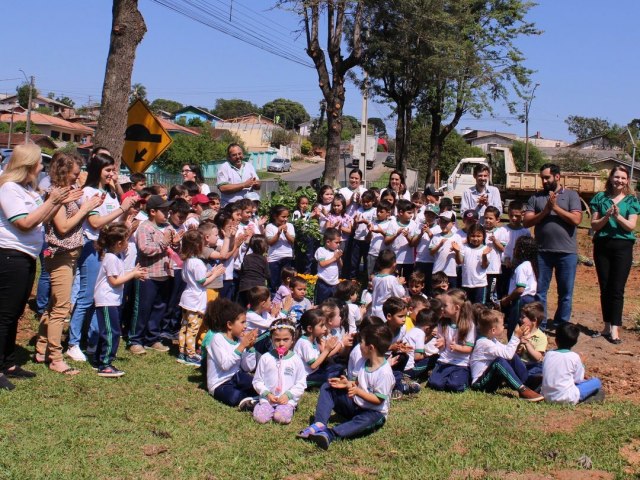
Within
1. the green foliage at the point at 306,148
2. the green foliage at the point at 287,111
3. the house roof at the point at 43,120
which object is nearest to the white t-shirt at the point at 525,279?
the house roof at the point at 43,120

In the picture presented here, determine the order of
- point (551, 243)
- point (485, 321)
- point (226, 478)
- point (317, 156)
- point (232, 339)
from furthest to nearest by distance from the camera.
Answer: point (317, 156), point (551, 243), point (485, 321), point (232, 339), point (226, 478)

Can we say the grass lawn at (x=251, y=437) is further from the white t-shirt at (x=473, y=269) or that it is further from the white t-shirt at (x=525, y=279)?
the white t-shirt at (x=473, y=269)

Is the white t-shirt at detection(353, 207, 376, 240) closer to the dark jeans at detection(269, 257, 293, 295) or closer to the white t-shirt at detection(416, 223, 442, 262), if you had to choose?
the white t-shirt at detection(416, 223, 442, 262)

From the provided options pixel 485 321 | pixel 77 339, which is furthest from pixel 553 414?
pixel 77 339

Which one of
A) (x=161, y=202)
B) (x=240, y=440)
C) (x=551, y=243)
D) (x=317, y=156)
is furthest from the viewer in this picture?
(x=317, y=156)

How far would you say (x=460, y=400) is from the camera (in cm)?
697

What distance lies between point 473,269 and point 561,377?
106 inches

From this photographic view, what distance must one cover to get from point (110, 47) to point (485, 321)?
6851mm

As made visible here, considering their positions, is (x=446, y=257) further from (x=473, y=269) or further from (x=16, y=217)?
(x=16, y=217)

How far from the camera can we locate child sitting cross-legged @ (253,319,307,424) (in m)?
6.32

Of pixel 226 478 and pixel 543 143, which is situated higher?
pixel 543 143

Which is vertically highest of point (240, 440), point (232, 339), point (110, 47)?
point (110, 47)

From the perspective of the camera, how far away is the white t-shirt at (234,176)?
10070 millimetres

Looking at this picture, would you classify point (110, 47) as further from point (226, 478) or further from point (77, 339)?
point (226, 478)
